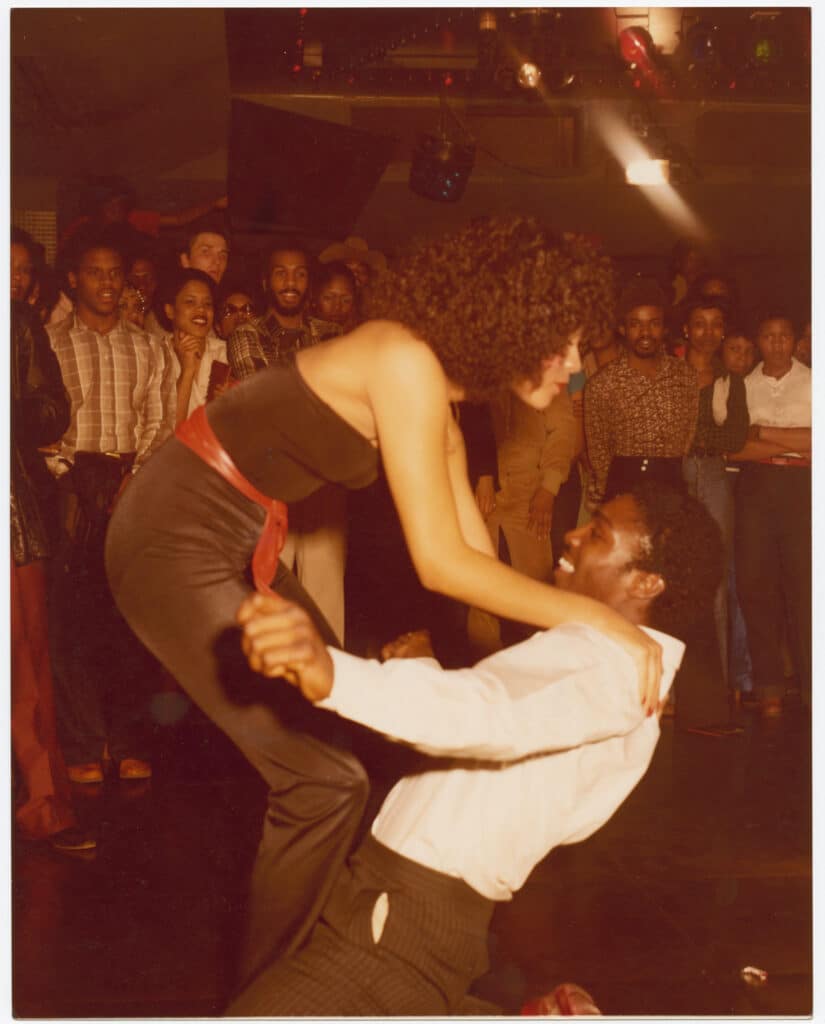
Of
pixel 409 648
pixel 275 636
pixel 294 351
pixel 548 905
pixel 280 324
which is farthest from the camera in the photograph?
pixel 280 324

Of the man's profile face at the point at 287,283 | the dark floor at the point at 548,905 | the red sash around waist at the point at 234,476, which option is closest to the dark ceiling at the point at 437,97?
the man's profile face at the point at 287,283

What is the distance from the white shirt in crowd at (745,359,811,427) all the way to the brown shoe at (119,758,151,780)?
2.85 m

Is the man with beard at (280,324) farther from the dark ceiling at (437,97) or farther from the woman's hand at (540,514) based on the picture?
the dark ceiling at (437,97)

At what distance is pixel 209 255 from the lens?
5324mm

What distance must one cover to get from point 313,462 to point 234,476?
5.7 inches

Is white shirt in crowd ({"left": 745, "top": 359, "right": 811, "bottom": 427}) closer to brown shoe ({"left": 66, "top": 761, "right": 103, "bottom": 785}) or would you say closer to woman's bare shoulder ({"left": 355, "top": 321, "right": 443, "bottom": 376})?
brown shoe ({"left": 66, "top": 761, "right": 103, "bottom": 785})

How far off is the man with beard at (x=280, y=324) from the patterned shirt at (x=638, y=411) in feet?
3.91

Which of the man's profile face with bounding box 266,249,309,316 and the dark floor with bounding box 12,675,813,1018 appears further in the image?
the man's profile face with bounding box 266,249,309,316

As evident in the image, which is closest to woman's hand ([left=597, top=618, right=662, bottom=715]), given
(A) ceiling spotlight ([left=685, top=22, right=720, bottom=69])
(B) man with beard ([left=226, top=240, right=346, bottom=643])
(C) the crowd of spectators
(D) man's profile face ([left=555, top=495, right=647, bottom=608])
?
(D) man's profile face ([left=555, top=495, right=647, bottom=608])

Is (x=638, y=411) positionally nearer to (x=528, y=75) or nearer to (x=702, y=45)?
(x=528, y=75)

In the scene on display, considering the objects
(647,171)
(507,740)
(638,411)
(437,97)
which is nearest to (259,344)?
(638,411)

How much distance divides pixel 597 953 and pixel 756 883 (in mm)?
656

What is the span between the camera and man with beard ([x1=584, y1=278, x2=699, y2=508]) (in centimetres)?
522

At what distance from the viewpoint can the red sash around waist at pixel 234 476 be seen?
2.34m
